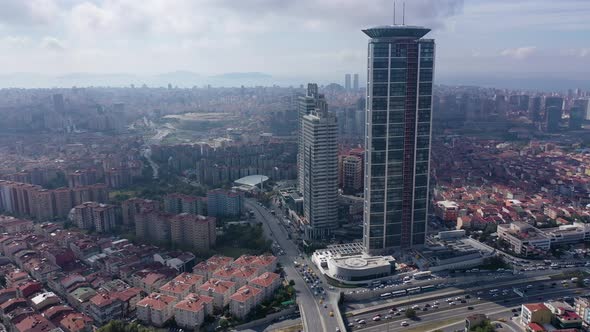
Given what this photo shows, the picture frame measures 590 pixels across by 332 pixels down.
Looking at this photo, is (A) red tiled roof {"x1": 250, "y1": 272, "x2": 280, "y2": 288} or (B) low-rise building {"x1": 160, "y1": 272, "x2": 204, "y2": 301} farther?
(A) red tiled roof {"x1": 250, "y1": 272, "x2": 280, "y2": 288}

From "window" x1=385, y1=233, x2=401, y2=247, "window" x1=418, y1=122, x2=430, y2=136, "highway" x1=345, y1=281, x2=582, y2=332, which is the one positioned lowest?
"highway" x1=345, y1=281, x2=582, y2=332

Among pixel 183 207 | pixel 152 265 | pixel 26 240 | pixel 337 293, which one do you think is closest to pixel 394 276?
pixel 337 293

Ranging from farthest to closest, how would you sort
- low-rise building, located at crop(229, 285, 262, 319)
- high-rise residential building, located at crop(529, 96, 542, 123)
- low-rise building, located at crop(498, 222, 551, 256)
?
high-rise residential building, located at crop(529, 96, 542, 123), low-rise building, located at crop(498, 222, 551, 256), low-rise building, located at crop(229, 285, 262, 319)

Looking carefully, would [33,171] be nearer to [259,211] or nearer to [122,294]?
[259,211]

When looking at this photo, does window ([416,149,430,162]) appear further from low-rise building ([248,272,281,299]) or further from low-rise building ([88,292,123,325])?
low-rise building ([88,292,123,325])

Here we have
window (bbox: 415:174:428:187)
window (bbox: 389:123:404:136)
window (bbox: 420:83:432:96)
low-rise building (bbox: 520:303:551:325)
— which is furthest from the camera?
window (bbox: 415:174:428:187)

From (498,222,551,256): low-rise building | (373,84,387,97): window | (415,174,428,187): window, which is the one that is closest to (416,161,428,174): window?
(415,174,428,187): window

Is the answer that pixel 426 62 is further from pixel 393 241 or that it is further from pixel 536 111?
pixel 536 111

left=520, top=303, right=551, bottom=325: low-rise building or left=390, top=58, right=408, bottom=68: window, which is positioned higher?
left=390, top=58, right=408, bottom=68: window
